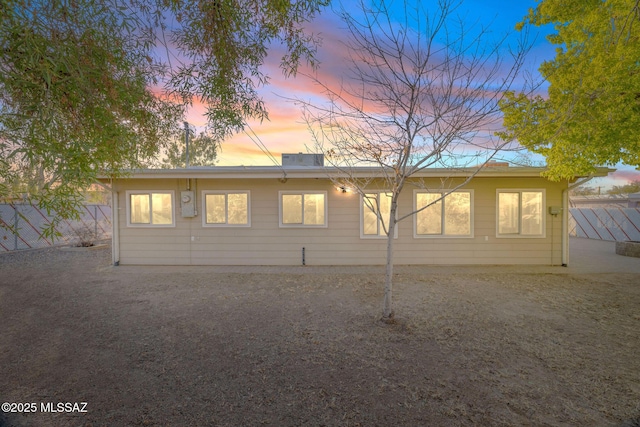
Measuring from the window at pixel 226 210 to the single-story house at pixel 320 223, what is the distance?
27mm

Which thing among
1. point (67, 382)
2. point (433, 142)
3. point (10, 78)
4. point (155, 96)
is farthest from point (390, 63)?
point (67, 382)

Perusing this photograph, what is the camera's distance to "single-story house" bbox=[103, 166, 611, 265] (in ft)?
28.0

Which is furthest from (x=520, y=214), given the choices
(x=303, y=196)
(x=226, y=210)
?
(x=226, y=210)

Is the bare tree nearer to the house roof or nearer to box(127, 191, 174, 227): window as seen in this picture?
the house roof

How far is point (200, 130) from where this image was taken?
391 cm

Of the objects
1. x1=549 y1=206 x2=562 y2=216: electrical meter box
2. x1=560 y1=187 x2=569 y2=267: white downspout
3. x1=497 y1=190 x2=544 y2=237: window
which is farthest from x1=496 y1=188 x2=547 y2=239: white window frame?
x1=560 y1=187 x2=569 y2=267: white downspout

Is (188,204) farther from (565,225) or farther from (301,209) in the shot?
(565,225)

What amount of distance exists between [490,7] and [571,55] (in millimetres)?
3520

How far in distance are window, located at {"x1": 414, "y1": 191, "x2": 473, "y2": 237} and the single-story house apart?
3 cm

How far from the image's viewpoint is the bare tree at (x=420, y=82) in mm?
3934

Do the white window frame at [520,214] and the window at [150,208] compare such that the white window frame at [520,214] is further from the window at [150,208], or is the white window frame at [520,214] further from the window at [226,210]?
the window at [150,208]

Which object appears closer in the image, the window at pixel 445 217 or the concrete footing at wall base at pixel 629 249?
the window at pixel 445 217

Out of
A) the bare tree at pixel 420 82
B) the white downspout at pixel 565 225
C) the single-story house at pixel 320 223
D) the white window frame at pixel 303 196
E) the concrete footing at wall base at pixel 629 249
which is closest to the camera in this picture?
the bare tree at pixel 420 82

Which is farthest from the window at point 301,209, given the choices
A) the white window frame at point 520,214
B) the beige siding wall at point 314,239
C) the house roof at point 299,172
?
the white window frame at point 520,214
